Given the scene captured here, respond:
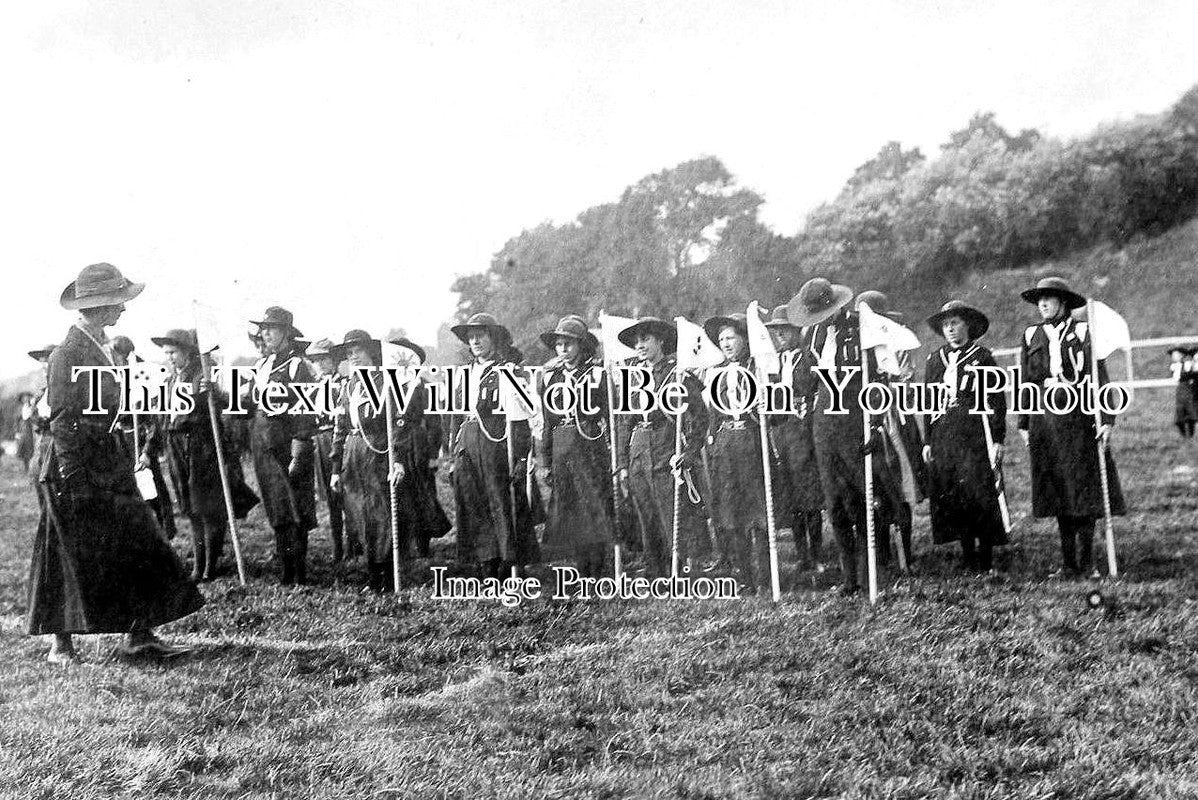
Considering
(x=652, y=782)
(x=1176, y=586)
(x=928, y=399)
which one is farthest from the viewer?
(x=928, y=399)

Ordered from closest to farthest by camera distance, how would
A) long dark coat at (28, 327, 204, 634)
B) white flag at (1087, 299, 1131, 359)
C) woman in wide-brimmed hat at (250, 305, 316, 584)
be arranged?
1. long dark coat at (28, 327, 204, 634)
2. white flag at (1087, 299, 1131, 359)
3. woman in wide-brimmed hat at (250, 305, 316, 584)

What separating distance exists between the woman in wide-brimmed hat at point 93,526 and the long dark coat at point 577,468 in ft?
6.02

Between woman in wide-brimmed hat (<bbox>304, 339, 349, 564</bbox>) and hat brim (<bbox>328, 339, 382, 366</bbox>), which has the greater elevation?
hat brim (<bbox>328, 339, 382, 366</bbox>)

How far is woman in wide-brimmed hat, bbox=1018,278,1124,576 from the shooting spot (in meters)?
4.73

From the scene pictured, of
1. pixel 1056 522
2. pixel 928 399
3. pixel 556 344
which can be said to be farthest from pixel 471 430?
pixel 1056 522

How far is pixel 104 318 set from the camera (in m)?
4.73

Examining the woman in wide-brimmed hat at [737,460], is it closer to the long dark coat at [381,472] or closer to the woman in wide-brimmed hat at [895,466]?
the woman in wide-brimmed hat at [895,466]

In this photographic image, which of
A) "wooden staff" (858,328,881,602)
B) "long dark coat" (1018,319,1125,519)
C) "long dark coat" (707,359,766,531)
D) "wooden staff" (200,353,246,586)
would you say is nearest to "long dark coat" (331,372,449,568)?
"wooden staff" (200,353,246,586)

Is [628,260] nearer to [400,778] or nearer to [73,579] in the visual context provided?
[400,778]

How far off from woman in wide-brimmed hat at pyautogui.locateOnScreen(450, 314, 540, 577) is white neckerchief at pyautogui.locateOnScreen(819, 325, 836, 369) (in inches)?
59.9

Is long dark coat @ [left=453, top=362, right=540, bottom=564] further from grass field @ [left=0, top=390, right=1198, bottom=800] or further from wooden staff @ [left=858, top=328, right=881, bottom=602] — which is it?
wooden staff @ [left=858, top=328, right=881, bottom=602]

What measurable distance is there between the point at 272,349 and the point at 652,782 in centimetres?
287

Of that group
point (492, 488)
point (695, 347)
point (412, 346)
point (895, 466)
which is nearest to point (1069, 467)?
point (895, 466)

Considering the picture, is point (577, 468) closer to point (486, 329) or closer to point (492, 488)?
point (492, 488)
